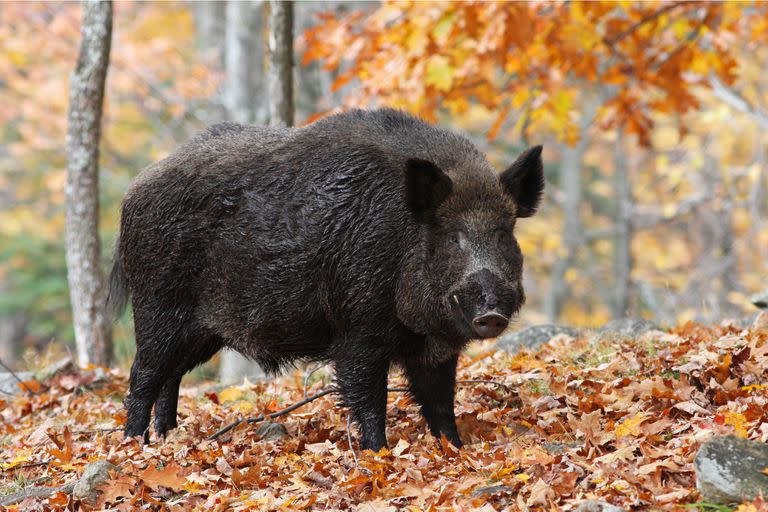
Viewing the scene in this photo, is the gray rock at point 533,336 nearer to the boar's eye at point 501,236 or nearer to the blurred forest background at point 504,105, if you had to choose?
the blurred forest background at point 504,105

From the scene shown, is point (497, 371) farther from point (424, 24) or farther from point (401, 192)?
point (424, 24)

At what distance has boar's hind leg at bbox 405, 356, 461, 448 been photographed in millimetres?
5582

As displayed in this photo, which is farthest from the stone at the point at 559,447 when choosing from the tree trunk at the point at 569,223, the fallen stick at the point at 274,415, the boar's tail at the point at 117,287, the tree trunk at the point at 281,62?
the tree trunk at the point at 569,223

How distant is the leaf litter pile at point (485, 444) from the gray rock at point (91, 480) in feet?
0.21

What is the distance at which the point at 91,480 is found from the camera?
193 inches

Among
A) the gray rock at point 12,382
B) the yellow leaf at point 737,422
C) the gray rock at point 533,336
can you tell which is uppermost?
the yellow leaf at point 737,422

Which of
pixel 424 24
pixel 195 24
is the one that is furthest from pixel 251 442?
pixel 195 24

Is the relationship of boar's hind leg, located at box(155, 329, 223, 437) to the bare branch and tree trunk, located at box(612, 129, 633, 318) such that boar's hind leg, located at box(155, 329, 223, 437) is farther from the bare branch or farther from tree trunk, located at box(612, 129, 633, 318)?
tree trunk, located at box(612, 129, 633, 318)

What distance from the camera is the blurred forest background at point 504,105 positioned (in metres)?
9.39

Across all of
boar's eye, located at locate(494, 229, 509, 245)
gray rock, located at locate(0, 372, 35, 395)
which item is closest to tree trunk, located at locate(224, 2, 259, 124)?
gray rock, located at locate(0, 372, 35, 395)

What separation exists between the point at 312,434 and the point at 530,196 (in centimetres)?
Answer: 224

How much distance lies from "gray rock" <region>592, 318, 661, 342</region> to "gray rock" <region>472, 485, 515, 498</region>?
3271mm

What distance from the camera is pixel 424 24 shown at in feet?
28.3

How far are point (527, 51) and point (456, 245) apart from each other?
5.03 metres
